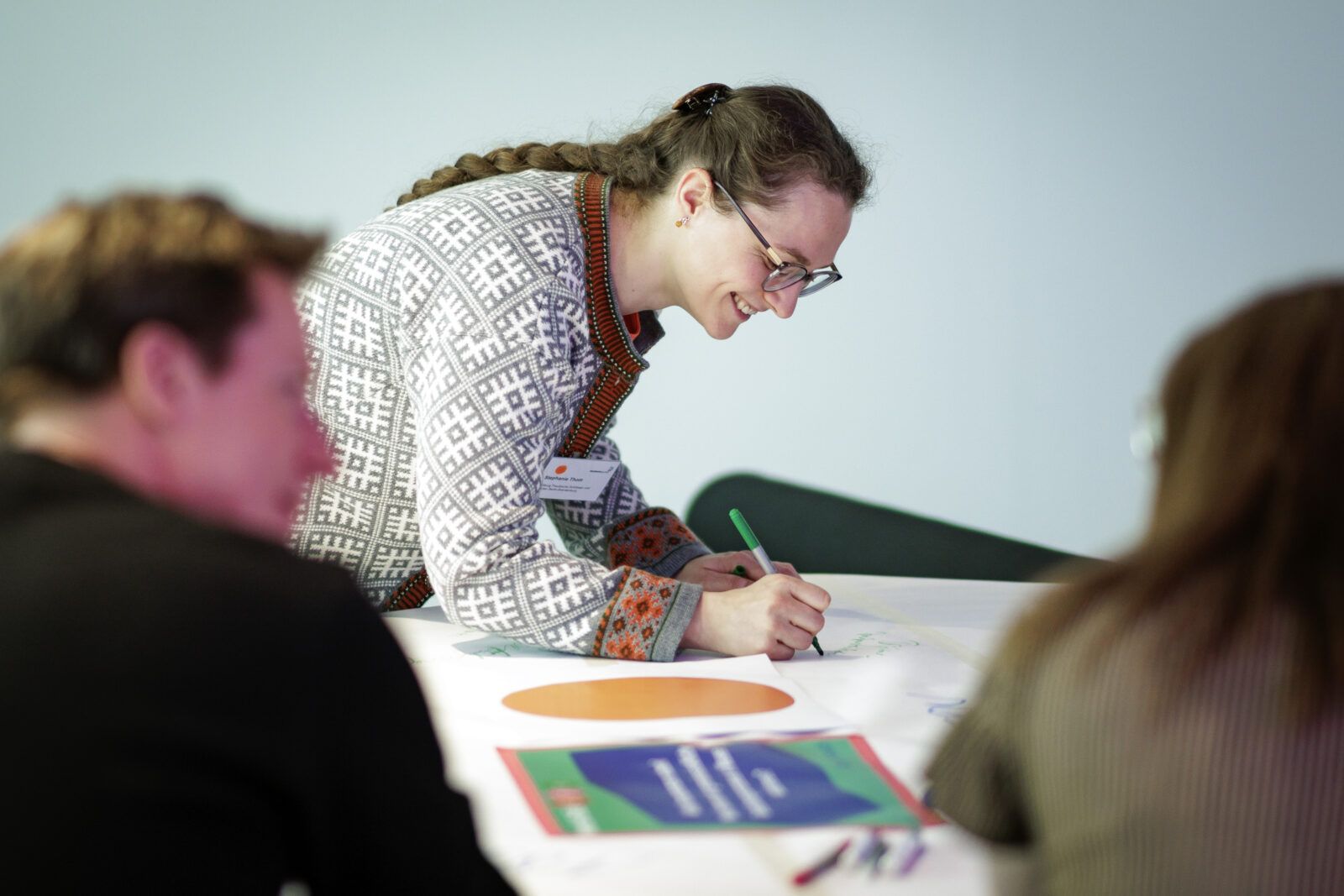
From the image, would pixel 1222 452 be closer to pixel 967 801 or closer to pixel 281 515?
pixel 967 801

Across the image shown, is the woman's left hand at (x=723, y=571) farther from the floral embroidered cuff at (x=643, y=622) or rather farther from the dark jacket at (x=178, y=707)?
the dark jacket at (x=178, y=707)

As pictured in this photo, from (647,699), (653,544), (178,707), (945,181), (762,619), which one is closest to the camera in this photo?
(178,707)

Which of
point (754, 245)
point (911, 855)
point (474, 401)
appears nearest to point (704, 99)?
point (754, 245)

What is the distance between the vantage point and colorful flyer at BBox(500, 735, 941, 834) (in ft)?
3.40

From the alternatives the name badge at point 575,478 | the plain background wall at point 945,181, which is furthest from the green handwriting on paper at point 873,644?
the plain background wall at point 945,181

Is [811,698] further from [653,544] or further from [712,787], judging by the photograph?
[653,544]

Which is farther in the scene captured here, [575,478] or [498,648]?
[575,478]

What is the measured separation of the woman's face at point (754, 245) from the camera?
1.82 m

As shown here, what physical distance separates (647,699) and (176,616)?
0.71 meters

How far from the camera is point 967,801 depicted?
85 centimetres

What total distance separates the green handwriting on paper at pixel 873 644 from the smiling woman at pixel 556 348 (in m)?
0.09

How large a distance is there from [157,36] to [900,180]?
2.01 meters

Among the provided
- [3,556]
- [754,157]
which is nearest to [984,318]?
[754,157]

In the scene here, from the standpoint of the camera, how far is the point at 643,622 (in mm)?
1532
